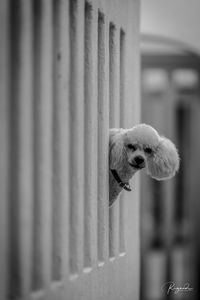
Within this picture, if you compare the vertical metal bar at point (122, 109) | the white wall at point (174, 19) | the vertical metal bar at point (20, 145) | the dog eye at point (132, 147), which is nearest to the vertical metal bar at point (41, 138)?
the vertical metal bar at point (20, 145)

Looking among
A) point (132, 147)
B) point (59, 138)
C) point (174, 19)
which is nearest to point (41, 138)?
point (59, 138)

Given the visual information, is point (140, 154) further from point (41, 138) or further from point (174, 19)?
point (174, 19)

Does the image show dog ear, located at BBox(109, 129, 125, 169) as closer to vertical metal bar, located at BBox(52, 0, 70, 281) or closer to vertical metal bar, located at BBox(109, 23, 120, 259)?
vertical metal bar, located at BBox(109, 23, 120, 259)

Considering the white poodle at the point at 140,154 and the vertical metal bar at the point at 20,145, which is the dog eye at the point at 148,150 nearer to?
the white poodle at the point at 140,154

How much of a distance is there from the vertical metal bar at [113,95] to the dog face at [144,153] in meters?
0.15

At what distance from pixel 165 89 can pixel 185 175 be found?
87cm

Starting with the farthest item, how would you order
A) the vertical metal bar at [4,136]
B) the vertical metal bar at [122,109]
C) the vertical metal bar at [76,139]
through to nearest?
the vertical metal bar at [122,109], the vertical metal bar at [76,139], the vertical metal bar at [4,136]

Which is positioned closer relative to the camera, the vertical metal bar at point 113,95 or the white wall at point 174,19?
the vertical metal bar at point 113,95

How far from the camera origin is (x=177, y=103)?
513 centimetres

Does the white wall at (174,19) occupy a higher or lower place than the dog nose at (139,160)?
higher

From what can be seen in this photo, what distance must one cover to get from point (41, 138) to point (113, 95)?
1.82 feet

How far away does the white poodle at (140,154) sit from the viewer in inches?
61.1

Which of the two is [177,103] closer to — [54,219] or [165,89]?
[165,89]

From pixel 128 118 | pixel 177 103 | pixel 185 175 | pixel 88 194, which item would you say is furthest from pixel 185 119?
pixel 88 194
